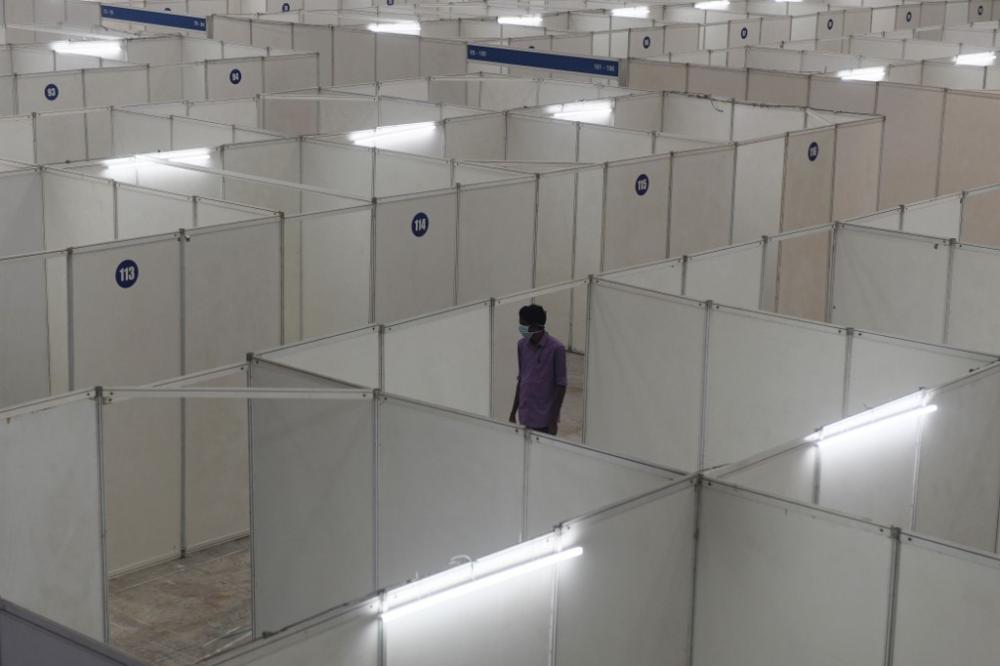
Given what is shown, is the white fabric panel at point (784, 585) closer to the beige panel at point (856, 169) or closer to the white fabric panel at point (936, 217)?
the white fabric panel at point (936, 217)

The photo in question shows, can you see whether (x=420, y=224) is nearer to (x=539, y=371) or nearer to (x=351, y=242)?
(x=351, y=242)

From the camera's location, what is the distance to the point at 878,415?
733 centimetres

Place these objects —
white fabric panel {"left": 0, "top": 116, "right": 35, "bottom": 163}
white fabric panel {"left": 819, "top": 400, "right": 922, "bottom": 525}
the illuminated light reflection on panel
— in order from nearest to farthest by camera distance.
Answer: the illuminated light reflection on panel → white fabric panel {"left": 819, "top": 400, "right": 922, "bottom": 525} → white fabric panel {"left": 0, "top": 116, "right": 35, "bottom": 163}

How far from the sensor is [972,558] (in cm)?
566

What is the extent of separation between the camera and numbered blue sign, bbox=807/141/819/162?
15.7 meters

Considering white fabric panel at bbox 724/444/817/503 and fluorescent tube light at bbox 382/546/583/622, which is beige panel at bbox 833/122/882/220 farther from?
fluorescent tube light at bbox 382/546/583/622

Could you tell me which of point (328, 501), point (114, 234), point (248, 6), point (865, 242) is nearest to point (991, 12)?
point (248, 6)

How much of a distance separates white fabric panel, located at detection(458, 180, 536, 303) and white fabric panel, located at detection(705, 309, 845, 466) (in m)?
3.97

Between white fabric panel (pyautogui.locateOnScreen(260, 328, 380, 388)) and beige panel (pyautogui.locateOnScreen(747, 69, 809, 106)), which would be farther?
beige panel (pyautogui.locateOnScreen(747, 69, 809, 106))

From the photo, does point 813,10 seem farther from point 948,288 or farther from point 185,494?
point 185,494

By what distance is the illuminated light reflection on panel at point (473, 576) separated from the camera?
17.5ft

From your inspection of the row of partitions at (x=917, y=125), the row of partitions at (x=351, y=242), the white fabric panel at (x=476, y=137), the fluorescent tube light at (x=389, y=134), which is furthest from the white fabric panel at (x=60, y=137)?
the row of partitions at (x=917, y=125)

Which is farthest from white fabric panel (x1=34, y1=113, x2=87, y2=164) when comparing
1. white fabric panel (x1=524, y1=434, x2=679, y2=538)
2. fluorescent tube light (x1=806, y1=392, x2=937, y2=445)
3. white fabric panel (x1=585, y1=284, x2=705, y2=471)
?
fluorescent tube light (x1=806, y1=392, x2=937, y2=445)

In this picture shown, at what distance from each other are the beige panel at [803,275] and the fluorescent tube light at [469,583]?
9.61 metres
